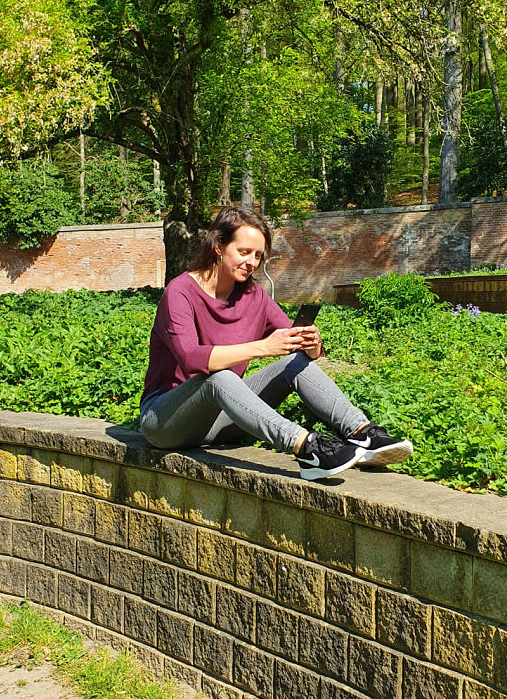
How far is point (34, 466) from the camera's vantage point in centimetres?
444

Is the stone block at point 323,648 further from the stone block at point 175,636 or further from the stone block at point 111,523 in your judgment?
the stone block at point 111,523

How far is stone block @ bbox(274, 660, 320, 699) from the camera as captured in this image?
3076 mm

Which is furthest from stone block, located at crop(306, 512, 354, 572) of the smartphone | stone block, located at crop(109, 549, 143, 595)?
stone block, located at crop(109, 549, 143, 595)

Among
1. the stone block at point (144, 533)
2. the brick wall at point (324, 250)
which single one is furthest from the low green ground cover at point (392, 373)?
the brick wall at point (324, 250)

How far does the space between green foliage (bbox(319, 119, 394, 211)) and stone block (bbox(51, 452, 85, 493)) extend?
20.1 m

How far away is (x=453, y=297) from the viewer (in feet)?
38.0

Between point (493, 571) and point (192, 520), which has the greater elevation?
point (493, 571)

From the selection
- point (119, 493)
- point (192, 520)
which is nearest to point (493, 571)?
point (192, 520)

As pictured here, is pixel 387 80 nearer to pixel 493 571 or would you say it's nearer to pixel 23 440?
pixel 23 440

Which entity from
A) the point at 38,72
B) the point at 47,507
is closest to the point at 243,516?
the point at 47,507

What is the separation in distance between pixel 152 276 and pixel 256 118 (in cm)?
1219

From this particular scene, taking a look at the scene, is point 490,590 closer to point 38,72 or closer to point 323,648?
point 323,648

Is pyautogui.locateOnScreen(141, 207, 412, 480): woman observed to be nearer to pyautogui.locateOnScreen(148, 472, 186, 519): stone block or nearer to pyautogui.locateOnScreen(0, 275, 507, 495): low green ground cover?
pyautogui.locateOnScreen(148, 472, 186, 519): stone block

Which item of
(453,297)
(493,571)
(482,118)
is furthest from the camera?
(482,118)
